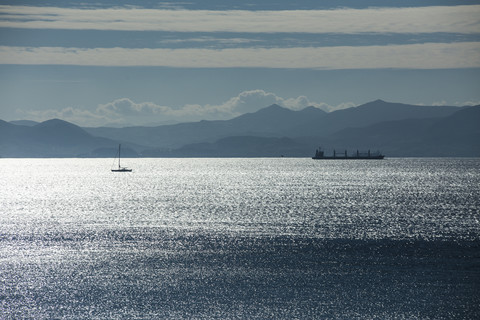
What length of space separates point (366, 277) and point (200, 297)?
16173 millimetres

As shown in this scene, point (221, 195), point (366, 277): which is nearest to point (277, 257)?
point (366, 277)

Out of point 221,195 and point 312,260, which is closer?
point 312,260

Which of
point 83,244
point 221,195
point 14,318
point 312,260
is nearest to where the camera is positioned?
point 14,318

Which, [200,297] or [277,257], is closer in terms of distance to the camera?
[200,297]

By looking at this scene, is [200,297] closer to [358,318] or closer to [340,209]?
[358,318]

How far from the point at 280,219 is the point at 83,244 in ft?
120

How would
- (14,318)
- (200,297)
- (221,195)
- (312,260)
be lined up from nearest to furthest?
(14,318) < (200,297) < (312,260) < (221,195)

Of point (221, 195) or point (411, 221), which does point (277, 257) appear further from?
point (221, 195)

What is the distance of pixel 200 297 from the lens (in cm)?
4978

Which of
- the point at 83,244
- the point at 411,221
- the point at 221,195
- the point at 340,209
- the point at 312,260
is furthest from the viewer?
the point at 221,195

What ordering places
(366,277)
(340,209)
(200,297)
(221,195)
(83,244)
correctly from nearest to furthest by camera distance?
(200,297) → (366,277) → (83,244) → (340,209) → (221,195)

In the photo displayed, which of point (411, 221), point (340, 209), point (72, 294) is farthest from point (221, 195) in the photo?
point (72, 294)

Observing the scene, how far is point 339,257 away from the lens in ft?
216

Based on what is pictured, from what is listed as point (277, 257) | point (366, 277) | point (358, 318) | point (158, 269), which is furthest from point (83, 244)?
point (358, 318)
